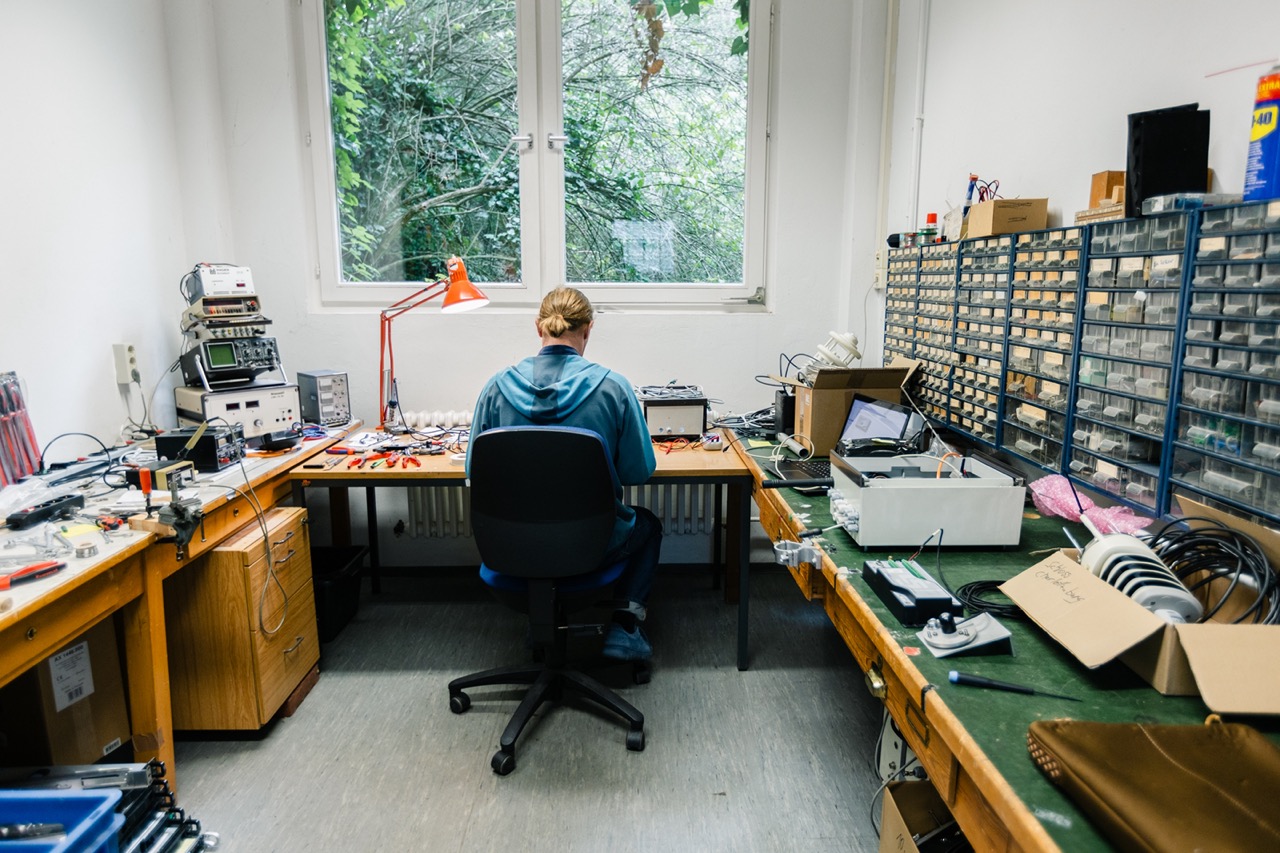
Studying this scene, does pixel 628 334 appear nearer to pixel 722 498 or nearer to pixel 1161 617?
pixel 722 498

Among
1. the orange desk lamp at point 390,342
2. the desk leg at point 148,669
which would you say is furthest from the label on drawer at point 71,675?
the orange desk lamp at point 390,342

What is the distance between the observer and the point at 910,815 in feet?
4.60

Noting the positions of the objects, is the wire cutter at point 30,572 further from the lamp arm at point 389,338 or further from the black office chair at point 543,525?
the lamp arm at point 389,338

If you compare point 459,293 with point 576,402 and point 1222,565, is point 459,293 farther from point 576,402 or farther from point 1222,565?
point 1222,565

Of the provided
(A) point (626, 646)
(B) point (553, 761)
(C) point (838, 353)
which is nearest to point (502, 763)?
(B) point (553, 761)

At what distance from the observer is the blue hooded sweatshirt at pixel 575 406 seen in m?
2.06

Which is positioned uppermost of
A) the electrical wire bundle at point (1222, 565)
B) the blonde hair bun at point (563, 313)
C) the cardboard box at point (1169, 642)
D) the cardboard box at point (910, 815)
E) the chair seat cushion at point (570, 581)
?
the blonde hair bun at point (563, 313)

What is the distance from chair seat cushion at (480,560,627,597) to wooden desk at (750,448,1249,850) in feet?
2.64

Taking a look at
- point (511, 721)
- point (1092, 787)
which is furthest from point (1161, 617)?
point (511, 721)

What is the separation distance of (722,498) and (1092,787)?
2551 mm

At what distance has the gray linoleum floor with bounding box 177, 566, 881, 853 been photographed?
1825 millimetres

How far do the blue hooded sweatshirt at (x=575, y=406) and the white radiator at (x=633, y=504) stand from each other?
115 centimetres

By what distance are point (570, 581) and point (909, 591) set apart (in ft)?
3.44

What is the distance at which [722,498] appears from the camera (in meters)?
3.37
